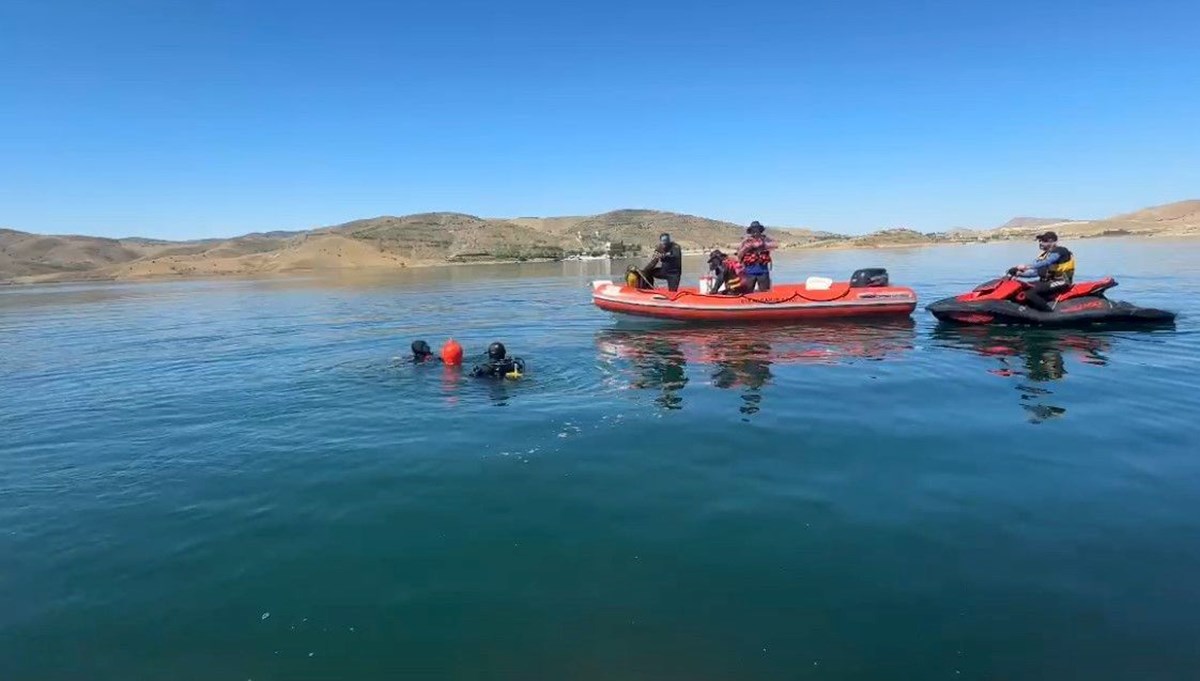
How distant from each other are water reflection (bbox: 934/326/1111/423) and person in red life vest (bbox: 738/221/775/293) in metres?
4.38

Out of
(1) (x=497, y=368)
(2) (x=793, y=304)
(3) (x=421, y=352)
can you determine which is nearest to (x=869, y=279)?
(2) (x=793, y=304)

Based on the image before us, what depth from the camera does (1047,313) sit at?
583 inches

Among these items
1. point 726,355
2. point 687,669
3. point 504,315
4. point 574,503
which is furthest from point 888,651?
point 504,315

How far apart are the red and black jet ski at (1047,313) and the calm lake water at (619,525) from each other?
2.80 metres

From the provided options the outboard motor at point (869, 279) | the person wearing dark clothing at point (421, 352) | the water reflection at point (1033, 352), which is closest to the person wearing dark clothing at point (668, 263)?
the outboard motor at point (869, 279)

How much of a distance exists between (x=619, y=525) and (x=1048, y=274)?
45.5 feet

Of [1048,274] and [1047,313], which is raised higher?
[1048,274]

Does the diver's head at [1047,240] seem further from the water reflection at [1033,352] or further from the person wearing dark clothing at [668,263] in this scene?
the person wearing dark clothing at [668,263]

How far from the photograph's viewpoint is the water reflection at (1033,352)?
931 cm

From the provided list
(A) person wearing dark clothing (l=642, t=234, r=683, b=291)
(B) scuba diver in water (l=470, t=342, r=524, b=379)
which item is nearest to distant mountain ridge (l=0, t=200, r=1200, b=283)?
(A) person wearing dark clothing (l=642, t=234, r=683, b=291)

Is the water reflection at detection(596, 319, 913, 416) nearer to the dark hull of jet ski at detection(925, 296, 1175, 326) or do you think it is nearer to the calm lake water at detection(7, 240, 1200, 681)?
the calm lake water at detection(7, 240, 1200, 681)

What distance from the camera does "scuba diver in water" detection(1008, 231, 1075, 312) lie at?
14.9m

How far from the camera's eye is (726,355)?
13.1m

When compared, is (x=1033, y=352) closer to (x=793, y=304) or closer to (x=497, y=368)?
(x=793, y=304)
